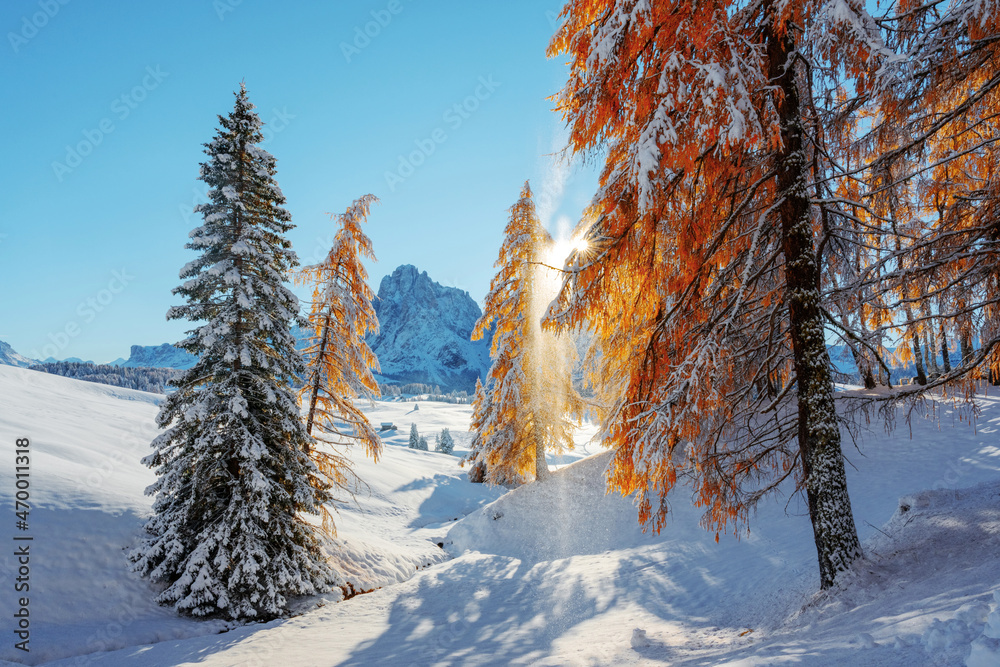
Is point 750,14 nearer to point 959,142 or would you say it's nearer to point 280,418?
point 959,142

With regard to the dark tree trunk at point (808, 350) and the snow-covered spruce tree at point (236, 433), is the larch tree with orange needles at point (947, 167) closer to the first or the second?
the dark tree trunk at point (808, 350)

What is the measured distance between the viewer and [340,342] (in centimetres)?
1255

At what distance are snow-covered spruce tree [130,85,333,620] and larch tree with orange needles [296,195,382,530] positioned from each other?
87.2 inches

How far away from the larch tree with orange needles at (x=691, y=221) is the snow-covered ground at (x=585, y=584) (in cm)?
146

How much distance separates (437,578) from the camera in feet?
38.8

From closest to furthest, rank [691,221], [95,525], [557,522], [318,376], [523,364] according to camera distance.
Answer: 1. [691,221]
2. [95,525]
3. [318,376]
4. [557,522]
5. [523,364]

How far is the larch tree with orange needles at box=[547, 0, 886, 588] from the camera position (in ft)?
13.2

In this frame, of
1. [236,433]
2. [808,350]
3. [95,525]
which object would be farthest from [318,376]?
[808,350]

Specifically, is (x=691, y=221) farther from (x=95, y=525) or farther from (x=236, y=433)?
(x=95, y=525)

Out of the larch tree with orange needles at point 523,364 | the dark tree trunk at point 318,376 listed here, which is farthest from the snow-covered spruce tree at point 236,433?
the larch tree with orange needles at point 523,364

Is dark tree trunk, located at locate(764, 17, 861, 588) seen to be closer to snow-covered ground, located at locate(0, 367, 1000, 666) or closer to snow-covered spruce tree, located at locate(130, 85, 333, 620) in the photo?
snow-covered ground, located at locate(0, 367, 1000, 666)

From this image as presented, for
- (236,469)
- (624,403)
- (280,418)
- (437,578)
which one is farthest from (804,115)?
(437,578)

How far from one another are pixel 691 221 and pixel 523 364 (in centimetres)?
1265

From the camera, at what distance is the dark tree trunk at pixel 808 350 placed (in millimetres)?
4875
